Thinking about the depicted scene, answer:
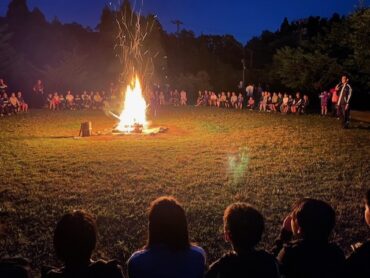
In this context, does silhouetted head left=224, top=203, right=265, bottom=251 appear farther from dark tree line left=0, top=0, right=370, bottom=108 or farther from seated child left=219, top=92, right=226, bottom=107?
seated child left=219, top=92, right=226, bottom=107

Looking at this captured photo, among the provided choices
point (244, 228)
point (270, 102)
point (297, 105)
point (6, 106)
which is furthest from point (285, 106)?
point (244, 228)

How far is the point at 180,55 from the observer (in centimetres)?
→ 5384

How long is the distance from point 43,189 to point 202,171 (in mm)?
3887

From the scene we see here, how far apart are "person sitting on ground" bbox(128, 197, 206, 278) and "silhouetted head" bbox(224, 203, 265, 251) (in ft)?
1.32

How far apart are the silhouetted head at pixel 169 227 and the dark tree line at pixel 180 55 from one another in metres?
25.7

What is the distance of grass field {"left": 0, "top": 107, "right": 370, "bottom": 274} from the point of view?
6996 millimetres

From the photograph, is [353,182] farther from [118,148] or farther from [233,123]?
[233,123]

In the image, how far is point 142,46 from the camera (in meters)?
47.3

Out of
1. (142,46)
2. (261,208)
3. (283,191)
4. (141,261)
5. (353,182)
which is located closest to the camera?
(141,261)

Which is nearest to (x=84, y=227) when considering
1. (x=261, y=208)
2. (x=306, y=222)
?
(x=306, y=222)

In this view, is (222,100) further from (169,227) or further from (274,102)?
(169,227)

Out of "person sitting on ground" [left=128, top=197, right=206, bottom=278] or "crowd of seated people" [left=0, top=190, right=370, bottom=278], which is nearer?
"crowd of seated people" [left=0, top=190, right=370, bottom=278]

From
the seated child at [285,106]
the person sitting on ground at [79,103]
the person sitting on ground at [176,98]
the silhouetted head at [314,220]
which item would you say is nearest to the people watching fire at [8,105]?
the person sitting on ground at [79,103]

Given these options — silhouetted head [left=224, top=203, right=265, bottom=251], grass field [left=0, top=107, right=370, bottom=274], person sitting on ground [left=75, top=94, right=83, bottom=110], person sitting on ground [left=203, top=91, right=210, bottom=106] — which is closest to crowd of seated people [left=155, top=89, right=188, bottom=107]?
person sitting on ground [left=203, top=91, right=210, bottom=106]
